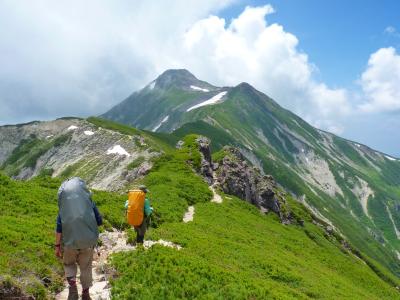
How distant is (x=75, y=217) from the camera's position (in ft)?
43.9

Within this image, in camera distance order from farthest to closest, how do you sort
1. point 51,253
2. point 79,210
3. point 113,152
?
1. point 113,152
2. point 51,253
3. point 79,210

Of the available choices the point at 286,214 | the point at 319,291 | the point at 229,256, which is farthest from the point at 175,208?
the point at 286,214

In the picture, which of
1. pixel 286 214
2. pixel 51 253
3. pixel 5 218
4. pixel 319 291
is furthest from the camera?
pixel 286 214

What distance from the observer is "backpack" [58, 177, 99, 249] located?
1344 cm

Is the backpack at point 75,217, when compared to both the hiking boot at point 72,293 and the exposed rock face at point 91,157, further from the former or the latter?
the exposed rock face at point 91,157

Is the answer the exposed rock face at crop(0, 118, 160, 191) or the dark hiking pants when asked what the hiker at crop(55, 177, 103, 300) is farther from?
the exposed rock face at crop(0, 118, 160, 191)

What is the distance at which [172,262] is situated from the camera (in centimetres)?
1933

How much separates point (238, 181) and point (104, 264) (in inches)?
2222

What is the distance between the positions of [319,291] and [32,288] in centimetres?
1931

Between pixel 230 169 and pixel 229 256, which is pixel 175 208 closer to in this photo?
pixel 229 256

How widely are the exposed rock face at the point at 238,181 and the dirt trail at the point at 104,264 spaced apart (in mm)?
44149

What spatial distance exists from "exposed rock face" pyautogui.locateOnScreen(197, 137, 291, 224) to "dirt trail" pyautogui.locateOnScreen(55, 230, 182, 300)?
1738 inches

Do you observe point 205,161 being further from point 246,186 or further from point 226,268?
point 226,268

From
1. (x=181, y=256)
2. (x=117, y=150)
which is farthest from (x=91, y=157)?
(x=181, y=256)
